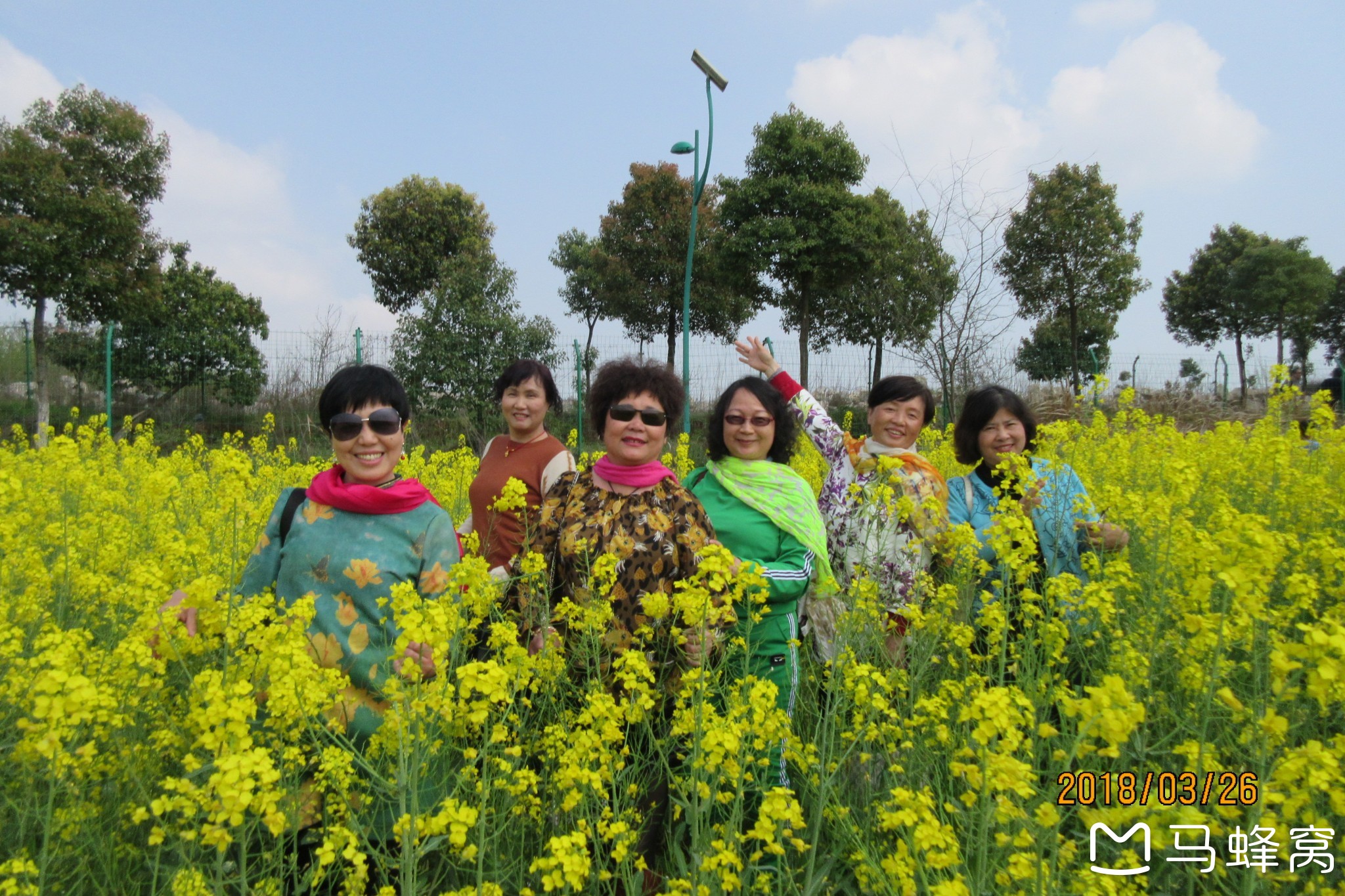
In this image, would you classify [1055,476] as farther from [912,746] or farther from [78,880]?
[78,880]

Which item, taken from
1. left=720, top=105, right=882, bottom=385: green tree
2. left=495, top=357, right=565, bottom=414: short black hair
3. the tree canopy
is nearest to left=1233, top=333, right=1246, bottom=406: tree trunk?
the tree canopy

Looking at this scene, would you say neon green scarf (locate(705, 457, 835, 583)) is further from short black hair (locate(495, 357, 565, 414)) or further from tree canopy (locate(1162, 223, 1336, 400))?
tree canopy (locate(1162, 223, 1336, 400))

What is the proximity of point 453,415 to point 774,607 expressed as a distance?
10.8 meters

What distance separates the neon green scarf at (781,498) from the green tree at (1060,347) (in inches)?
450

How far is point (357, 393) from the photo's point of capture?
2.20 metres

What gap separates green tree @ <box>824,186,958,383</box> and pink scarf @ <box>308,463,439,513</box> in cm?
761

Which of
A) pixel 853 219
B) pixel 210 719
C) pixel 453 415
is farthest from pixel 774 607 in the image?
pixel 853 219

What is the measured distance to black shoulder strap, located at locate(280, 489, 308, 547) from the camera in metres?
2.11

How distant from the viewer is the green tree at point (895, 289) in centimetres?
872

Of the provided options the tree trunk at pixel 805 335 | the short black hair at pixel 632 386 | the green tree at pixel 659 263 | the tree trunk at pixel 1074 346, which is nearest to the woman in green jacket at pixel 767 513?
the short black hair at pixel 632 386

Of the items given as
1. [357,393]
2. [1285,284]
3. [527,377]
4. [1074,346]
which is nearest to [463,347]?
[527,377]

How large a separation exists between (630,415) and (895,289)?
13.3m

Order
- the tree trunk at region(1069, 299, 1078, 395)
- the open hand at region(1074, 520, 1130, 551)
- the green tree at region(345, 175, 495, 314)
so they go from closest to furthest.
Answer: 1. the open hand at region(1074, 520, 1130, 551)
2. the tree trunk at region(1069, 299, 1078, 395)
3. the green tree at region(345, 175, 495, 314)

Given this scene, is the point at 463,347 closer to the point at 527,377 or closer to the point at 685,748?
the point at 527,377
